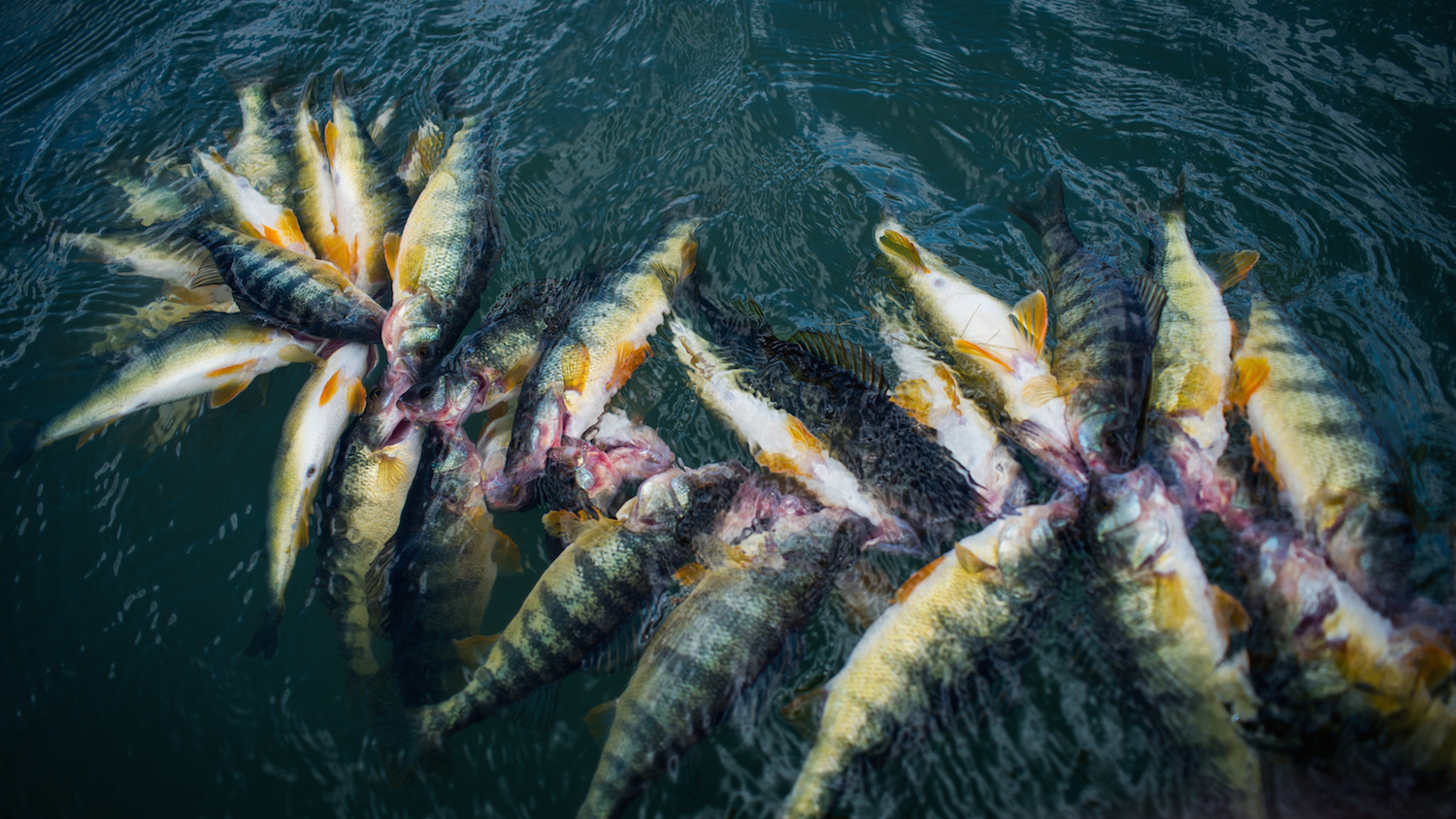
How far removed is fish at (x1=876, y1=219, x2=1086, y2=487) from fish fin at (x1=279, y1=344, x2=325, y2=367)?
317cm

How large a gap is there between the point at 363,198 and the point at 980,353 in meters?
3.68

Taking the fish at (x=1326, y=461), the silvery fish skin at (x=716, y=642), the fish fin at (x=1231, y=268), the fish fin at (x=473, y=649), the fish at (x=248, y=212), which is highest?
the fish at (x=248, y=212)

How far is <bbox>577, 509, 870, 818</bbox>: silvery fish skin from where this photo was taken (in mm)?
2520

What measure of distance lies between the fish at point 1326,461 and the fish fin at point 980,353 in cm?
96

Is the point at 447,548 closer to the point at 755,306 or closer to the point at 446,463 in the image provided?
the point at 446,463

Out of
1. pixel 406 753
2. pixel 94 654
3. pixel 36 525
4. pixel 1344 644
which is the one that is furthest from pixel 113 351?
pixel 1344 644

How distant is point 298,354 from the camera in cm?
384

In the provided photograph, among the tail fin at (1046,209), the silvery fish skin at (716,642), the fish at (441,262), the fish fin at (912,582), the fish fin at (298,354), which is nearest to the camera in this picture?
the silvery fish skin at (716,642)

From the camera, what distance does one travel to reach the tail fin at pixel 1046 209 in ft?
12.9

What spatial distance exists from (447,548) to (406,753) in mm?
844

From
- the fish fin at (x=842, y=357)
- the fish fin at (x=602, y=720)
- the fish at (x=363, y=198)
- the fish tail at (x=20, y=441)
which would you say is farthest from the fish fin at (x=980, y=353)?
the fish tail at (x=20, y=441)

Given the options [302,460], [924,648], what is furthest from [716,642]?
[302,460]

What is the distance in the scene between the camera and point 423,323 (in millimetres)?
3484

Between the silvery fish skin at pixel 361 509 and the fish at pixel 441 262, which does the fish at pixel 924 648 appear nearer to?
the silvery fish skin at pixel 361 509
